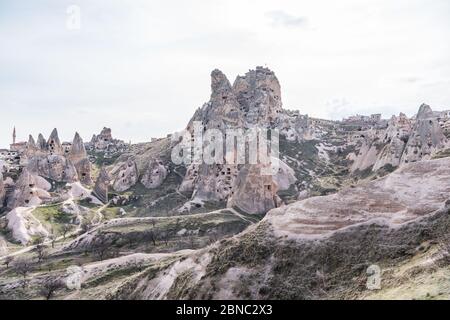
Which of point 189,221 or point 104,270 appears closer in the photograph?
point 104,270

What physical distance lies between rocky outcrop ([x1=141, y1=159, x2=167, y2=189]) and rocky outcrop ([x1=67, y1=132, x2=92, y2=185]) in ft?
49.5

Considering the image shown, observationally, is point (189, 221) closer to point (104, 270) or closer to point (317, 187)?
point (104, 270)

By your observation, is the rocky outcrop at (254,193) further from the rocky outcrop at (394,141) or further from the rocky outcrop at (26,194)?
the rocky outcrop at (26,194)

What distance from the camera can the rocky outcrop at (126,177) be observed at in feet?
387

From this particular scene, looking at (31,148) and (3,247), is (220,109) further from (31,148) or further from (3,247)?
(3,247)

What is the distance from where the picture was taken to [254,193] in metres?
89.0

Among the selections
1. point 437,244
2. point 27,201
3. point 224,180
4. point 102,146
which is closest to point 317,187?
point 224,180

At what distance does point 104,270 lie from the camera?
5984 centimetres

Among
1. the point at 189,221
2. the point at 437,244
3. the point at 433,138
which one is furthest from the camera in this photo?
the point at 433,138

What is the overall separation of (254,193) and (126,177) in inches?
1619

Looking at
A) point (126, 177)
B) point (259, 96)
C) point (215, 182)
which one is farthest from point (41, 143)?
point (259, 96)

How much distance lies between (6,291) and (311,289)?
38.4 m

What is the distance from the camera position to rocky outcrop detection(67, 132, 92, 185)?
12424 centimetres

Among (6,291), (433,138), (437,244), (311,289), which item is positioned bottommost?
(6,291)
